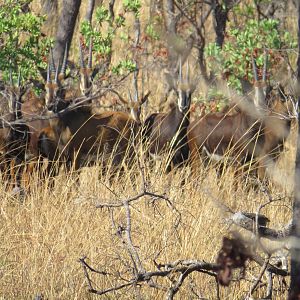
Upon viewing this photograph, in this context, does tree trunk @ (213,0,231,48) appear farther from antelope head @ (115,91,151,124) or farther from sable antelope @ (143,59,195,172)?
sable antelope @ (143,59,195,172)

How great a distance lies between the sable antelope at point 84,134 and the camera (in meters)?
9.77

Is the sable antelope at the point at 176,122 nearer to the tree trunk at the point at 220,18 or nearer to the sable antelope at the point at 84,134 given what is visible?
the sable antelope at the point at 84,134

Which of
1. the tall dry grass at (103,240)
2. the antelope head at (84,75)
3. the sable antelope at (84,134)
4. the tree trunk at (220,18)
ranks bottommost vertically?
the sable antelope at (84,134)

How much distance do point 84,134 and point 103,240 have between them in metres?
4.89

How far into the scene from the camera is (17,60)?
758 cm

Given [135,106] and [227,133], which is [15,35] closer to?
[227,133]

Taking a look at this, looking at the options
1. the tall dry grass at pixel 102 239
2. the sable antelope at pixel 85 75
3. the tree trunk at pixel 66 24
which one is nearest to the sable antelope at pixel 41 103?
the sable antelope at pixel 85 75

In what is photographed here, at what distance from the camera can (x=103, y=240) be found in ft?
17.4

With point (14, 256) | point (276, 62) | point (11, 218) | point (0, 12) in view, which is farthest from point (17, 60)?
point (276, 62)

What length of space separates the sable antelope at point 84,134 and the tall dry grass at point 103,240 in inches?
121

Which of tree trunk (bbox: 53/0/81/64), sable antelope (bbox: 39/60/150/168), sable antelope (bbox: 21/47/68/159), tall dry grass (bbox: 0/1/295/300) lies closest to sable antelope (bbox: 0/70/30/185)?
sable antelope (bbox: 21/47/68/159)

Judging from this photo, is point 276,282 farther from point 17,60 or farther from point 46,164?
point 46,164

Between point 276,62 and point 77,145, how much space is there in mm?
2596

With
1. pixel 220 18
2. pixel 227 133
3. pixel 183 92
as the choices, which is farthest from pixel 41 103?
pixel 220 18
